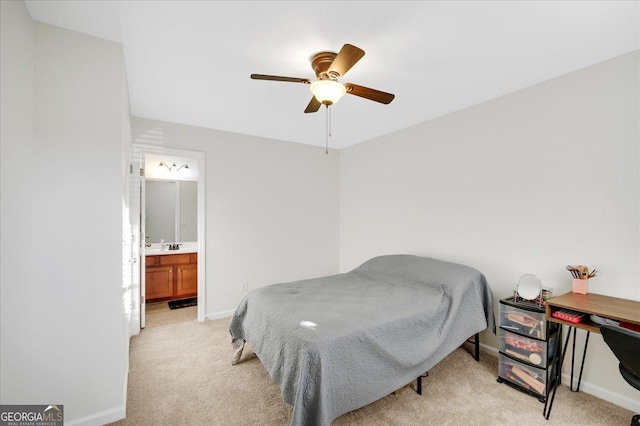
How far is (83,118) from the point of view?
1.68 m

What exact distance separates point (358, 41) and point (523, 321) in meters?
2.32

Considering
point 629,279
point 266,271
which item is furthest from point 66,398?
point 629,279

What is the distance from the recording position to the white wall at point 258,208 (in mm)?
3479

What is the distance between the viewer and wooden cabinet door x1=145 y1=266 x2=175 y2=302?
13.0 ft

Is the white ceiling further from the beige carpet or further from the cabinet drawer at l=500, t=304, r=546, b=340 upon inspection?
the beige carpet

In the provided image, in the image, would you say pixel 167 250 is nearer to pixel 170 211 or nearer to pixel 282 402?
pixel 170 211

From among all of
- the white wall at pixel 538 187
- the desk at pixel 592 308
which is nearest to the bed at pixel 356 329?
the white wall at pixel 538 187

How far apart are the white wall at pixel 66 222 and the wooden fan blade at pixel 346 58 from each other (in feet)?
4.54

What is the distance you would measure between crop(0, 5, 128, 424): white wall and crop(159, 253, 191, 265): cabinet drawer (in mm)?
2409

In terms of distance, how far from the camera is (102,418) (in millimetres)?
1729

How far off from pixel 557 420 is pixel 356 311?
1.43 meters

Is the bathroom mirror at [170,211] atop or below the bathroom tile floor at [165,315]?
atop

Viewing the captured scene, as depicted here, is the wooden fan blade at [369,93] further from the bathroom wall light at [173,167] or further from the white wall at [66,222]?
the bathroom wall light at [173,167]

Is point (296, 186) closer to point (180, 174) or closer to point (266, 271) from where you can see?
point (266, 271)
